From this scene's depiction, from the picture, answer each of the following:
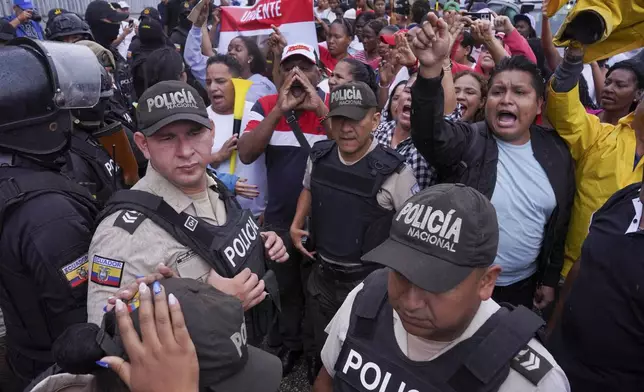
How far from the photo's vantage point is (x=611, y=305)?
2.07m

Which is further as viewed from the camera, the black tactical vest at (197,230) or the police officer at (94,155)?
the police officer at (94,155)

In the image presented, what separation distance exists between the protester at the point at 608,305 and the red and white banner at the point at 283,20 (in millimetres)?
3398

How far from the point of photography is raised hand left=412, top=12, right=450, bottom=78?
2.24 metres

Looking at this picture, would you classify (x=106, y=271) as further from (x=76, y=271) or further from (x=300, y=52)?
(x=300, y=52)

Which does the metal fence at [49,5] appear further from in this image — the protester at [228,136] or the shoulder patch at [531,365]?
the shoulder patch at [531,365]

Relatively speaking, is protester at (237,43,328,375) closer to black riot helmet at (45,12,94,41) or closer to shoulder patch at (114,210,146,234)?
shoulder patch at (114,210,146,234)

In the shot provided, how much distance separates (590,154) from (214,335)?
2.53 meters

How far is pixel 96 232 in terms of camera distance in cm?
174

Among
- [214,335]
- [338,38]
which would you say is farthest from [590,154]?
[338,38]

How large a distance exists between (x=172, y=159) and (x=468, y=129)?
5.38 ft

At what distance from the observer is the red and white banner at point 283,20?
4789mm

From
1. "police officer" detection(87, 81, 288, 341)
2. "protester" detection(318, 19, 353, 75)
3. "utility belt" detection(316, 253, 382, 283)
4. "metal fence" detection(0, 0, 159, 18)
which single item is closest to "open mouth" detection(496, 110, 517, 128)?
"utility belt" detection(316, 253, 382, 283)

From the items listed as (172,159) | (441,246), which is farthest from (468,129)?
(172,159)

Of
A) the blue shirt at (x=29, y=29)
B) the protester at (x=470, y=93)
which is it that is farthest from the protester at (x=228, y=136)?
the blue shirt at (x=29, y=29)
